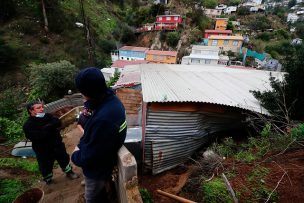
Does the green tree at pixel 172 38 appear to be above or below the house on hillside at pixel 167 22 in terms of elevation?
below

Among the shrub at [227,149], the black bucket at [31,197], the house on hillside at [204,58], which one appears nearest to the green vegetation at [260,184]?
the shrub at [227,149]

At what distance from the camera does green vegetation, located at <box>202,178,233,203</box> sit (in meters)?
3.17

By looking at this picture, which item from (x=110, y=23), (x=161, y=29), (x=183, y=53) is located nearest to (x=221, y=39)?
(x=183, y=53)

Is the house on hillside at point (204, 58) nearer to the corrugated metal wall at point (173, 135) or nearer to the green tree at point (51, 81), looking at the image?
the green tree at point (51, 81)

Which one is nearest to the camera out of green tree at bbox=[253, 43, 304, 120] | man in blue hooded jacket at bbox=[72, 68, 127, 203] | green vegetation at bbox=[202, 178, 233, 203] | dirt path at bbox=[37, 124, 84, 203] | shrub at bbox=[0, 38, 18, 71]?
man in blue hooded jacket at bbox=[72, 68, 127, 203]

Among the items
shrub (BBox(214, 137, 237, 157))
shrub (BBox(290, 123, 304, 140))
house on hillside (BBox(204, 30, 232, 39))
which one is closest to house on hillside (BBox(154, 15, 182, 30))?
house on hillside (BBox(204, 30, 232, 39))

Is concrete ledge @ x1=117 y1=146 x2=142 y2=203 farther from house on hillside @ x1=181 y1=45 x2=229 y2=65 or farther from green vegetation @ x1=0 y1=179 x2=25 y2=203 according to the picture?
house on hillside @ x1=181 y1=45 x2=229 y2=65

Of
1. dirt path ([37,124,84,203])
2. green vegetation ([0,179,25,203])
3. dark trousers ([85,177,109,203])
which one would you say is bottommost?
green vegetation ([0,179,25,203])

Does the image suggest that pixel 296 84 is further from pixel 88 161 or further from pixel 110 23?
pixel 110 23

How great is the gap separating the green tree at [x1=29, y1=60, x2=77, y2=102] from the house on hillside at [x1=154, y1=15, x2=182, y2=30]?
2611 cm

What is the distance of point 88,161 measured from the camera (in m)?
2.09

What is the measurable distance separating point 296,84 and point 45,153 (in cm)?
641

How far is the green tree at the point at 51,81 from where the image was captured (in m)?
16.4

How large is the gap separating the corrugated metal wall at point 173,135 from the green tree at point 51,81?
46.5 feet
